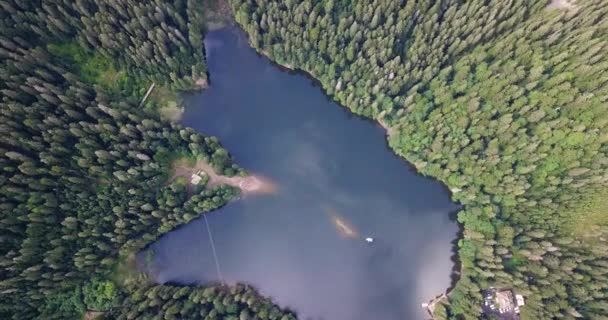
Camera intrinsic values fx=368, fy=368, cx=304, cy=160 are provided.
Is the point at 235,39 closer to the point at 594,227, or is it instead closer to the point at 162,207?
the point at 162,207

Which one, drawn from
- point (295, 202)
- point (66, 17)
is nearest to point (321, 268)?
point (295, 202)

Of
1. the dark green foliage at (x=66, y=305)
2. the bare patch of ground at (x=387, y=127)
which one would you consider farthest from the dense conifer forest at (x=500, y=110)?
the dark green foliage at (x=66, y=305)

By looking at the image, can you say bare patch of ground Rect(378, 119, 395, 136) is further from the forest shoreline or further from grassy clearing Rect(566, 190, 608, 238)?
grassy clearing Rect(566, 190, 608, 238)

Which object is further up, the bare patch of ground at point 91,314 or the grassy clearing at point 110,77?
the grassy clearing at point 110,77

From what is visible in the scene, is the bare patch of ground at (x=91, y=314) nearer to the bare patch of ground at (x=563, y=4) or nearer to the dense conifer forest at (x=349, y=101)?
the dense conifer forest at (x=349, y=101)

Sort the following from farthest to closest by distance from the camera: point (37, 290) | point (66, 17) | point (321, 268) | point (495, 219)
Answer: point (321, 268) → point (495, 219) → point (66, 17) → point (37, 290)

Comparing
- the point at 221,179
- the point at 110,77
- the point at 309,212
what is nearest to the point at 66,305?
the point at 221,179
